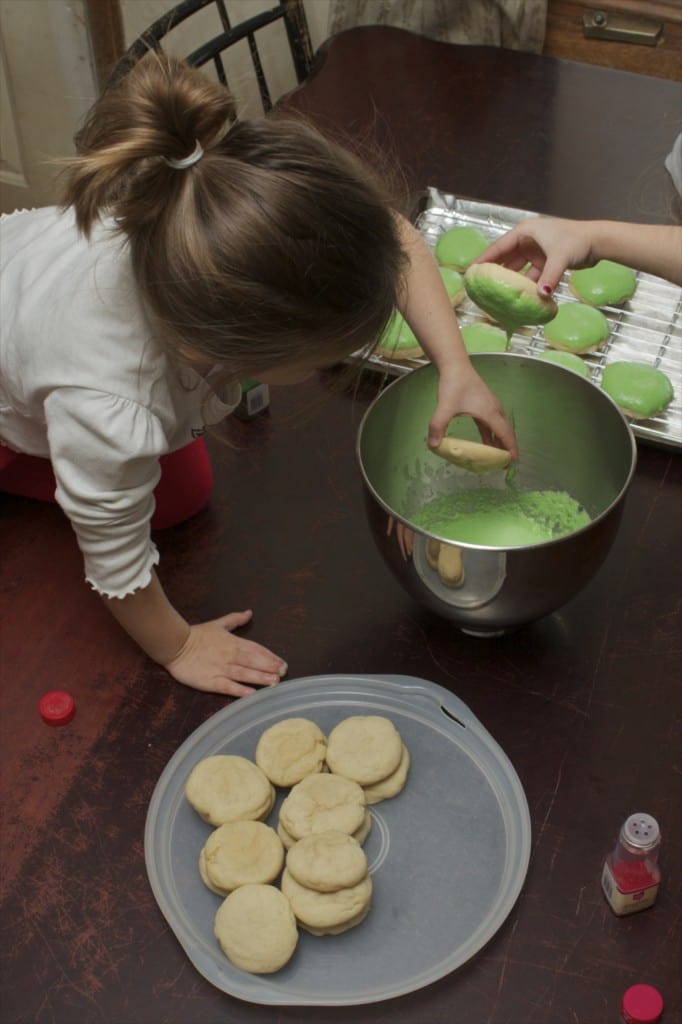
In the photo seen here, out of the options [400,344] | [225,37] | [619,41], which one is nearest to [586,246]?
[400,344]

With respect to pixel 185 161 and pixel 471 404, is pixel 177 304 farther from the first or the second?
pixel 471 404

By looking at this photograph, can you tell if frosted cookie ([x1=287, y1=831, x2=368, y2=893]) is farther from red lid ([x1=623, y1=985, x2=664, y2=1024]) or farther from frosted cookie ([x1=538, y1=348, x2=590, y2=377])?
frosted cookie ([x1=538, y1=348, x2=590, y2=377])

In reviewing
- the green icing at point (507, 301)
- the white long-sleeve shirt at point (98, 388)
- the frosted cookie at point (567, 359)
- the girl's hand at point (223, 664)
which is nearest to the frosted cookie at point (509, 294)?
the green icing at point (507, 301)

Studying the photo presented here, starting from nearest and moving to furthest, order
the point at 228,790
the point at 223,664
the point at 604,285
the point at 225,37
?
the point at 228,790 < the point at 223,664 < the point at 604,285 < the point at 225,37

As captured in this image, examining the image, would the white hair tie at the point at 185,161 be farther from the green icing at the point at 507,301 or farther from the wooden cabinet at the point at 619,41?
the wooden cabinet at the point at 619,41

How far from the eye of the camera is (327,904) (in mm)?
771

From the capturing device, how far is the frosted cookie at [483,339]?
1181 mm

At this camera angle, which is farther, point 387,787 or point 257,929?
point 387,787

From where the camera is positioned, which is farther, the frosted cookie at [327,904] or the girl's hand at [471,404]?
the girl's hand at [471,404]

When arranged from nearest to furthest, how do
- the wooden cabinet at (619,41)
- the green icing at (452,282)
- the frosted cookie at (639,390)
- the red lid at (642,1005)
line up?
the red lid at (642,1005)
the frosted cookie at (639,390)
the green icing at (452,282)
the wooden cabinet at (619,41)

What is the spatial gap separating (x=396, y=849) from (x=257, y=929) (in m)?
0.14

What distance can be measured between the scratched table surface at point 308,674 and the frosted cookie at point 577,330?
16 centimetres

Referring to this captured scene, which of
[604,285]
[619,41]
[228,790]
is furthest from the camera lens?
[619,41]

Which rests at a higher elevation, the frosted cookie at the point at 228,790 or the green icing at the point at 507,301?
the green icing at the point at 507,301
